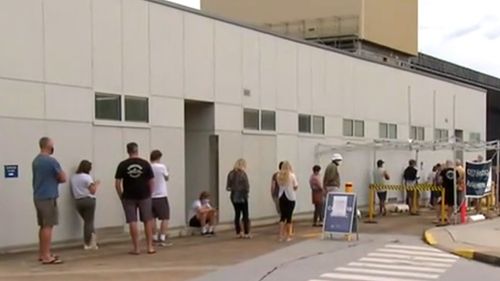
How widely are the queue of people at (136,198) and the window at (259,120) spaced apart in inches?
103

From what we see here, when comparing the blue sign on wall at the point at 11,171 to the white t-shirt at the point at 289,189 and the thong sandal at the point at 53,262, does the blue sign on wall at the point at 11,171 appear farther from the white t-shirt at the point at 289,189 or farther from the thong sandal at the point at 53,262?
the white t-shirt at the point at 289,189

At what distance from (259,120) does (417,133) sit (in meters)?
11.3

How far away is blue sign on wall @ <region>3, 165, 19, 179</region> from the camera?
42.0ft

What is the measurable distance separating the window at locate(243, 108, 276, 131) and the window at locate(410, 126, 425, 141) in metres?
9.99

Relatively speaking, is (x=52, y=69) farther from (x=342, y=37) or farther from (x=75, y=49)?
(x=342, y=37)

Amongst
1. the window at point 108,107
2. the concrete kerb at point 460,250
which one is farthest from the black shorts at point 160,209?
the concrete kerb at point 460,250

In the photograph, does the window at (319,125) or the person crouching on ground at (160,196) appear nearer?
the person crouching on ground at (160,196)

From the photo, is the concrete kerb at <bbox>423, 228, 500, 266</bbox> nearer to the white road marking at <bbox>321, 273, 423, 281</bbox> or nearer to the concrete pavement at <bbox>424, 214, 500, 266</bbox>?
the concrete pavement at <bbox>424, 214, 500, 266</bbox>

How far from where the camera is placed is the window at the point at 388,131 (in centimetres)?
2656

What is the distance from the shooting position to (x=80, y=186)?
1384 cm

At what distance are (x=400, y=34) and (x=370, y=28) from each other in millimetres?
3690

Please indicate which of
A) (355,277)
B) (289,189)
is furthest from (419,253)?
(355,277)

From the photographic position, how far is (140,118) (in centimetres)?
1580

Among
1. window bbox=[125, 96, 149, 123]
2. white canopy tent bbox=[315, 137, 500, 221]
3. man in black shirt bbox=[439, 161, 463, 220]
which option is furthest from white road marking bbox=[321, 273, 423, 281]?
white canopy tent bbox=[315, 137, 500, 221]
